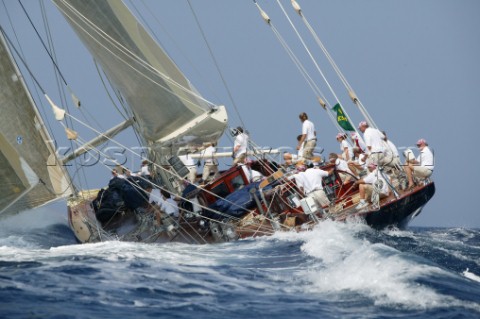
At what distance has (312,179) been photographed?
20.7 m

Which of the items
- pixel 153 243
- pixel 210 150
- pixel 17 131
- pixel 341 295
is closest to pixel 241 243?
pixel 153 243

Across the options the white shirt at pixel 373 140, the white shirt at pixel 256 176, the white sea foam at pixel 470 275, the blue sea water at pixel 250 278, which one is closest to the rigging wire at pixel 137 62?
the white shirt at pixel 256 176

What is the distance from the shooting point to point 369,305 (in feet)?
42.9

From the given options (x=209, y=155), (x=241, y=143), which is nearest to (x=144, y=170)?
(x=209, y=155)

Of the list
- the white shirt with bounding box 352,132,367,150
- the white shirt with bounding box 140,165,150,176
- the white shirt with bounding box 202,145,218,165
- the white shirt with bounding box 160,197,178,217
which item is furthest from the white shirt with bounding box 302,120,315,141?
→ the white shirt with bounding box 140,165,150,176

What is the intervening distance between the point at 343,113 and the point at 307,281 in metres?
11.8

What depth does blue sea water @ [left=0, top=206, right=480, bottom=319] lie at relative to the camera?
13.0m

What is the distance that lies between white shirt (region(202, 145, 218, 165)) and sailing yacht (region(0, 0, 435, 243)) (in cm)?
26

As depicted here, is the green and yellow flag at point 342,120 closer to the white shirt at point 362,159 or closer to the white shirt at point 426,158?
the white shirt at point 362,159

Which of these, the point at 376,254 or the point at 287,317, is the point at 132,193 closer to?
the point at 376,254

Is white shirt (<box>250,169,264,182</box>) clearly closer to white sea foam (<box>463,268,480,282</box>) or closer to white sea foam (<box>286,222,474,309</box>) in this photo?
white sea foam (<box>286,222,474,309</box>)

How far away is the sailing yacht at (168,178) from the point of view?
20375 millimetres

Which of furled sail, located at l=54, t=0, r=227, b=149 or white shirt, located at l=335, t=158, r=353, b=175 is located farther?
→ white shirt, located at l=335, t=158, r=353, b=175

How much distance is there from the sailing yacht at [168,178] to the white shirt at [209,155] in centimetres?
26
